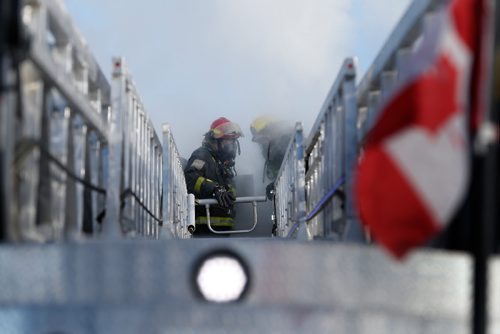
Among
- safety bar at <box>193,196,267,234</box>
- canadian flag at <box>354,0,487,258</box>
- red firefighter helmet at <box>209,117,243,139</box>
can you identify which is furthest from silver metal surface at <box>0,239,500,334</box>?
red firefighter helmet at <box>209,117,243,139</box>

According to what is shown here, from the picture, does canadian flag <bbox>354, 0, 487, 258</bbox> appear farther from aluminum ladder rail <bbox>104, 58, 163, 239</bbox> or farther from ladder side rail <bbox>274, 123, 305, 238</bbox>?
ladder side rail <bbox>274, 123, 305, 238</bbox>

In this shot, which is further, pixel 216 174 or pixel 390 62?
pixel 216 174

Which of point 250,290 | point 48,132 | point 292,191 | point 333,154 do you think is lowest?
point 250,290

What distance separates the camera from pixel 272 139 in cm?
1533

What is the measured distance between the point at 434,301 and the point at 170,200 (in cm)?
610

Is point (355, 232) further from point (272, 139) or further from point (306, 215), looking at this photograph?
point (272, 139)

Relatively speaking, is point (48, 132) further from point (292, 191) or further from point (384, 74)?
point (292, 191)

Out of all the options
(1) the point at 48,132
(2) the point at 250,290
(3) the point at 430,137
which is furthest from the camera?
(1) the point at 48,132

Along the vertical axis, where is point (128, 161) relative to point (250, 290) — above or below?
above

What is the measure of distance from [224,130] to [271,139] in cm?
135

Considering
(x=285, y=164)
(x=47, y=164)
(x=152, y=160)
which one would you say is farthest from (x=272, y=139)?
(x=47, y=164)

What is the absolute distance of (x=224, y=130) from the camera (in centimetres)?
1437

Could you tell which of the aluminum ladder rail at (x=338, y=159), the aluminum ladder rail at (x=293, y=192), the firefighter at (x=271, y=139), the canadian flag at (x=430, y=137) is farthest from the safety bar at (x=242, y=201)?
the canadian flag at (x=430, y=137)

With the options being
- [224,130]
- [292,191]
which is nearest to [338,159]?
[292,191]
